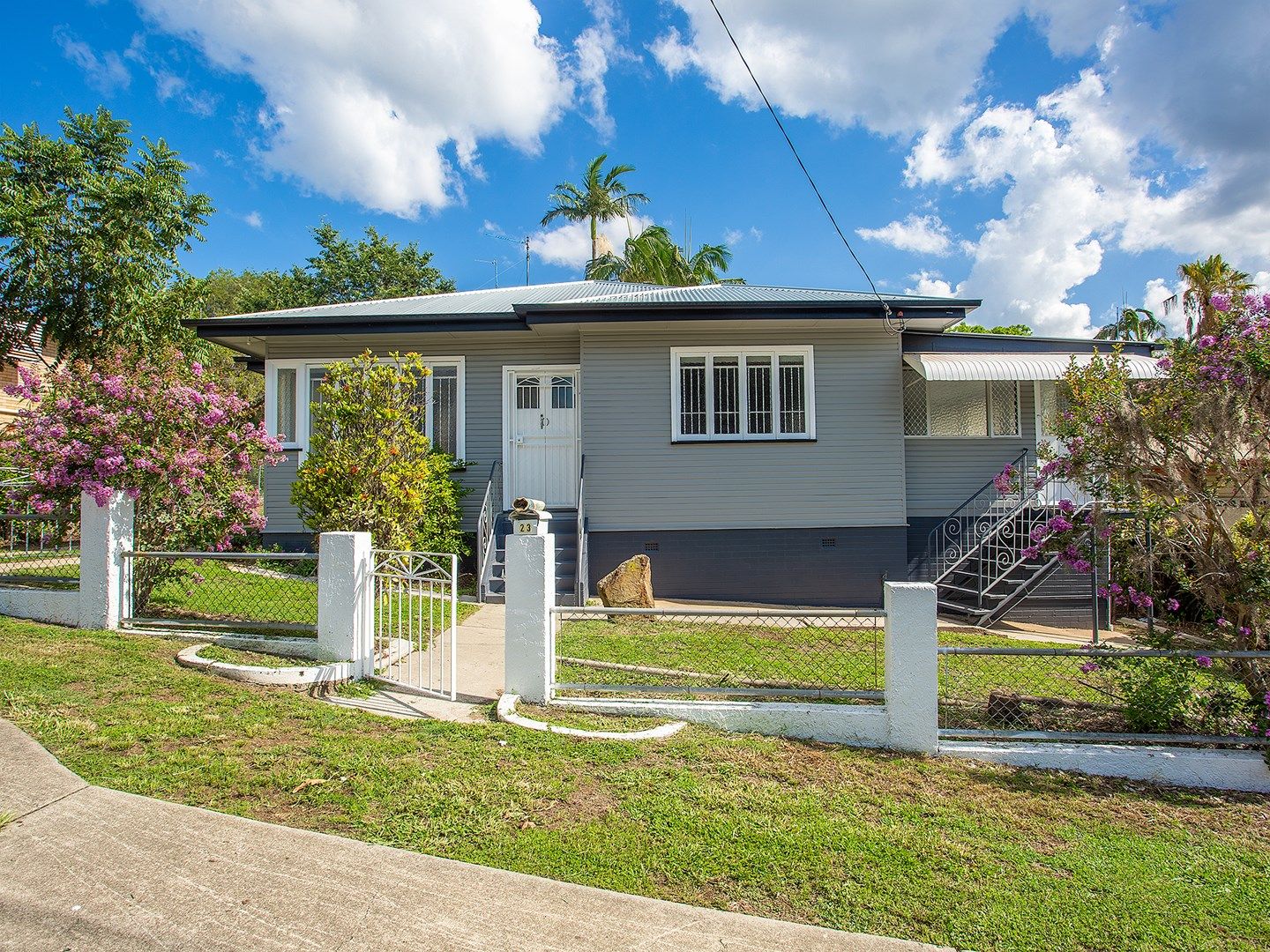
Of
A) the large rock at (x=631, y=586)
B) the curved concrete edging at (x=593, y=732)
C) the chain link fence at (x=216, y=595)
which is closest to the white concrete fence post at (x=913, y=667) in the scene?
the curved concrete edging at (x=593, y=732)

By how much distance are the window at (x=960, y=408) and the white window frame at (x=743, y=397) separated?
1.82 m

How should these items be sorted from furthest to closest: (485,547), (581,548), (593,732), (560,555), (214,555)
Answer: (560,555), (485,547), (581,548), (214,555), (593,732)

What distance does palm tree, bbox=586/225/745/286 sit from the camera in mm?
24547

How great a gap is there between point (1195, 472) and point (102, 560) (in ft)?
29.4

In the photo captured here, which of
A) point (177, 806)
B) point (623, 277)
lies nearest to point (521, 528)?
point (177, 806)

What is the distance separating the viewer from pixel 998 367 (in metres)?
11.0

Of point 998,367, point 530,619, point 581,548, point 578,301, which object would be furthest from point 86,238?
point 998,367

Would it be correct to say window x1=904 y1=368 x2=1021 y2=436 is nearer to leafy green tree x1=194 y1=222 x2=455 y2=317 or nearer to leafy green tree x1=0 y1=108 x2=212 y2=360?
leafy green tree x1=0 y1=108 x2=212 y2=360

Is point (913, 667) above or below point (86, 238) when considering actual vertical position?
below

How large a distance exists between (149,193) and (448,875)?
1857 cm

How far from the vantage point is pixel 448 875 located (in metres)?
3.09

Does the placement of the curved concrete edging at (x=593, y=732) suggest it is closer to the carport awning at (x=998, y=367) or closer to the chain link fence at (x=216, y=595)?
the chain link fence at (x=216, y=595)

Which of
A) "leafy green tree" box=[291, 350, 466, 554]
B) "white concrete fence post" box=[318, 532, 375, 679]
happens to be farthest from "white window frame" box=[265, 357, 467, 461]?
"white concrete fence post" box=[318, 532, 375, 679]

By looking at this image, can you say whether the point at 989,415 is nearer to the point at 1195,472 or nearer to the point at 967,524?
the point at 967,524
